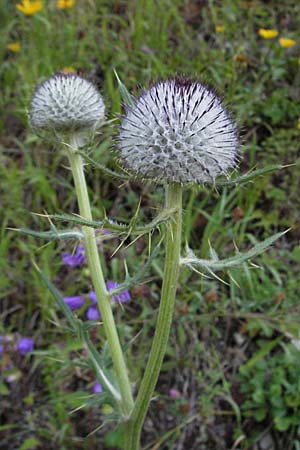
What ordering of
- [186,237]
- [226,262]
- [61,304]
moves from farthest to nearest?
[186,237]
[61,304]
[226,262]

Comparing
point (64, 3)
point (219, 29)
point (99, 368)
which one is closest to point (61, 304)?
point (99, 368)

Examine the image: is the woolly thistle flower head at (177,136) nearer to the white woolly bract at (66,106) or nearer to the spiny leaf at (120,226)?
the spiny leaf at (120,226)

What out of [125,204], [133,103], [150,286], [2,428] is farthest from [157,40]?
[2,428]

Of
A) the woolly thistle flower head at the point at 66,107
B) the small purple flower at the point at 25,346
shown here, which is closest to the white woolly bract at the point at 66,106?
the woolly thistle flower head at the point at 66,107

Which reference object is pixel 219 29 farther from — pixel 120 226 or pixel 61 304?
pixel 120 226

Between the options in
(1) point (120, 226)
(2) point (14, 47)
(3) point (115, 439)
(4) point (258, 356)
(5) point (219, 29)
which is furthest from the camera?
(2) point (14, 47)

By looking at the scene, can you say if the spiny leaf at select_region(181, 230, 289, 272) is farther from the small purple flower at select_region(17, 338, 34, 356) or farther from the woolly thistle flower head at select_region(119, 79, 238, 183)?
the small purple flower at select_region(17, 338, 34, 356)

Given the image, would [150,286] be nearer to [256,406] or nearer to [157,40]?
[256,406]
